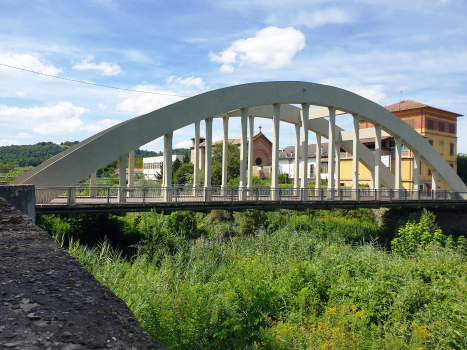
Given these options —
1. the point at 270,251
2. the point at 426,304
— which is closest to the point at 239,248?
the point at 270,251

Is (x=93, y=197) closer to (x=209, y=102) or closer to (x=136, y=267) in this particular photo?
(x=136, y=267)

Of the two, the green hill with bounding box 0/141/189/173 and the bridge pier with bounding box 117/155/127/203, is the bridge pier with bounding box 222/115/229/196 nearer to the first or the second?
the bridge pier with bounding box 117/155/127/203

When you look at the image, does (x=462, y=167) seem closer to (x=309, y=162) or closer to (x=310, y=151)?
(x=309, y=162)

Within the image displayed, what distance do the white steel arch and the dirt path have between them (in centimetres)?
1266

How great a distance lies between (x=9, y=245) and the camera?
278 centimetres

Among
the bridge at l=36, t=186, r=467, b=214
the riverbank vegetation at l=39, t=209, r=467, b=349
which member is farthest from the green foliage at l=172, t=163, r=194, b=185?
the riverbank vegetation at l=39, t=209, r=467, b=349

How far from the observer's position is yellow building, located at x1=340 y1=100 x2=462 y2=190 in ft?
117

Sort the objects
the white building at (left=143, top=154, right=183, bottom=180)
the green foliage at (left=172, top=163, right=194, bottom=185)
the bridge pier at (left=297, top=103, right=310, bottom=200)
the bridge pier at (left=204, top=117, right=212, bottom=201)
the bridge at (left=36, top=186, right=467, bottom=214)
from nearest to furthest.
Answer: the bridge at (left=36, top=186, right=467, bottom=214) → the bridge pier at (left=204, top=117, right=212, bottom=201) → the bridge pier at (left=297, top=103, right=310, bottom=200) → the green foliage at (left=172, top=163, right=194, bottom=185) → the white building at (left=143, top=154, right=183, bottom=180)

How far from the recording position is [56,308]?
193 cm

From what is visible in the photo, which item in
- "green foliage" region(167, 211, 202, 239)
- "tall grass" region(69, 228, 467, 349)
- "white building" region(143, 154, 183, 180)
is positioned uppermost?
"white building" region(143, 154, 183, 180)

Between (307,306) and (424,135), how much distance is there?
1339 inches

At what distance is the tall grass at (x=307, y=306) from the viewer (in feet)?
22.4

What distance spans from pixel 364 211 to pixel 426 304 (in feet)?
68.4

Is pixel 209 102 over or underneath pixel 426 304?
over
